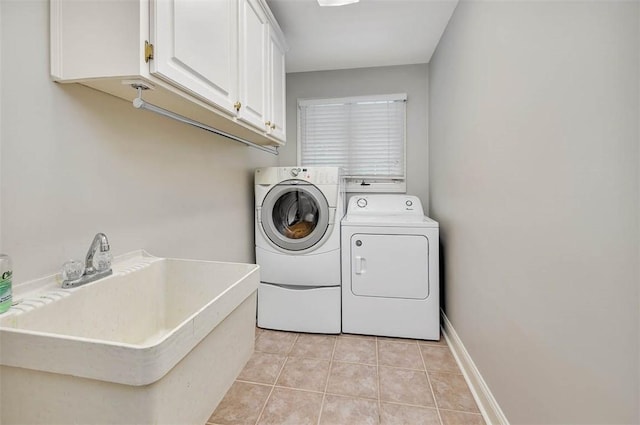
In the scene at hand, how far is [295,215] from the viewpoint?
101 inches

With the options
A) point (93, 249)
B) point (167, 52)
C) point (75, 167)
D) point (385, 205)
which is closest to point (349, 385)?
point (93, 249)

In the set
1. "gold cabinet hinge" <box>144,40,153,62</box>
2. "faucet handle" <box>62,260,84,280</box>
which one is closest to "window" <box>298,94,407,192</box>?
"gold cabinet hinge" <box>144,40,153,62</box>

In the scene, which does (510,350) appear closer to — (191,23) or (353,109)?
(191,23)

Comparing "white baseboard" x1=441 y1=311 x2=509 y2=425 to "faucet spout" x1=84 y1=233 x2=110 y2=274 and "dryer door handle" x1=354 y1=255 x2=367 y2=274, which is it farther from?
"faucet spout" x1=84 y1=233 x2=110 y2=274

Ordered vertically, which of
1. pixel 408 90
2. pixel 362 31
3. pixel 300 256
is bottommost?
pixel 300 256

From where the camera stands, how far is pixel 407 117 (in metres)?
3.04

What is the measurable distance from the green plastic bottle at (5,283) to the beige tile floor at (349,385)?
1.07 metres

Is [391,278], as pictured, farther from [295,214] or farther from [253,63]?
[253,63]

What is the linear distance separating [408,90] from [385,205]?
1.23 metres

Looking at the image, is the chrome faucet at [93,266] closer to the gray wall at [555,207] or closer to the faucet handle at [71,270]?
the faucet handle at [71,270]

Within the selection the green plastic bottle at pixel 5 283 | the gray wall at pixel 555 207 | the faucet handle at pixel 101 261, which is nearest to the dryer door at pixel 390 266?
the gray wall at pixel 555 207

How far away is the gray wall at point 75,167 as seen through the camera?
2.83ft

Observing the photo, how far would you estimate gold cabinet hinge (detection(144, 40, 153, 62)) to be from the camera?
0.93 metres

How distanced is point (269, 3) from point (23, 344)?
2.21 m
